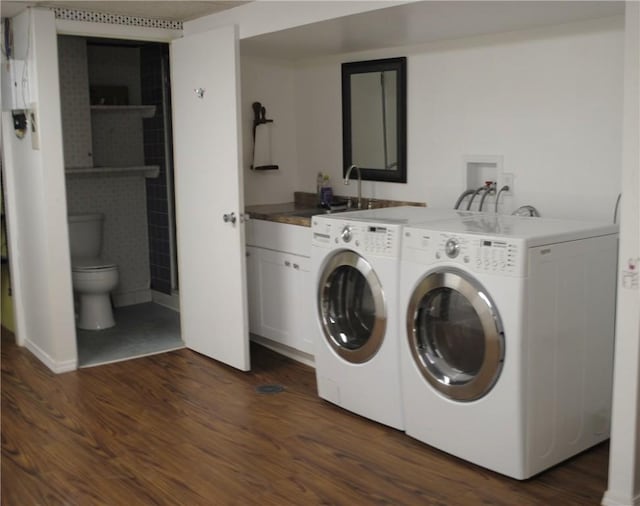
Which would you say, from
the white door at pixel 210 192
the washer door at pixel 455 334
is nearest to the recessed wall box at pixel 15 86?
the white door at pixel 210 192

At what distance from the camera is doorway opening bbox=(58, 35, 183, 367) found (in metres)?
5.45

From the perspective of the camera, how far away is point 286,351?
4.57 meters

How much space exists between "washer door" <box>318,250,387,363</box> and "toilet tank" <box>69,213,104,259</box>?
101 inches

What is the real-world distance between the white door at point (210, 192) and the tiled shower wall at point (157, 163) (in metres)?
1.06

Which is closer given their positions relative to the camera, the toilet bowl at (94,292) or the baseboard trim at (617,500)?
the baseboard trim at (617,500)

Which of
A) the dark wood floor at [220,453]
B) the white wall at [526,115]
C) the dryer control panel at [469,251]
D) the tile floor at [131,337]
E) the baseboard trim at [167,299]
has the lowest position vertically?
the dark wood floor at [220,453]

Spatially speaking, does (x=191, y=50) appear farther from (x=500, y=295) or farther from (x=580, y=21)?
(x=500, y=295)

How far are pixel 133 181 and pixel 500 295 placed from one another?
3.89 meters

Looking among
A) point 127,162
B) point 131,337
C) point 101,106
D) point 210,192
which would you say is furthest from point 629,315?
point 127,162

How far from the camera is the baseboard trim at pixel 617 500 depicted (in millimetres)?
2650

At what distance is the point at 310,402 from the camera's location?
3.81 m

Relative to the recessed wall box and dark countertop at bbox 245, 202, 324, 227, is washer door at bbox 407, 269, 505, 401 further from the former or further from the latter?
the recessed wall box

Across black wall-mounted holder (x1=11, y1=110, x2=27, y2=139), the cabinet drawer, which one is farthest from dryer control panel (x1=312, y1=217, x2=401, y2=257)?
black wall-mounted holder (x1=11, y1=110, x2=27, y2=139)

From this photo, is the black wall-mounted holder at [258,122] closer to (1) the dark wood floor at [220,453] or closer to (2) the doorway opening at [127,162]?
(2) the doorway opening at [127,162]
